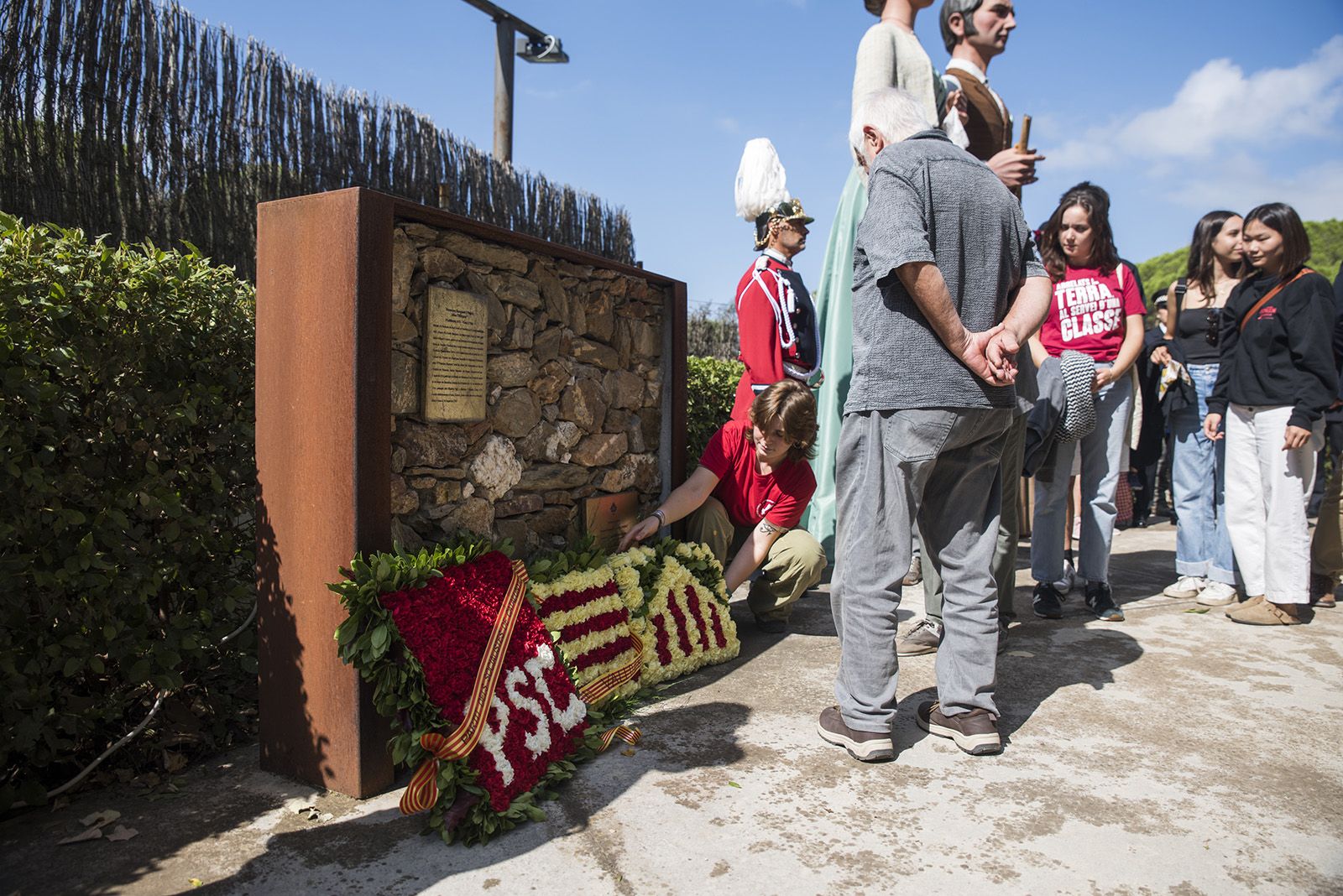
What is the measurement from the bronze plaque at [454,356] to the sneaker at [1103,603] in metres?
3.23

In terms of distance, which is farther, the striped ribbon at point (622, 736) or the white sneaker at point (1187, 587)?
the white sneaker at point (1187, 587)

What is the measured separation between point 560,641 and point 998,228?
1.89m

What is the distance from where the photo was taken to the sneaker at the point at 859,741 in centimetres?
261

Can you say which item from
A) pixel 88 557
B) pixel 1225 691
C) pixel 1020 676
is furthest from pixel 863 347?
pixel 88 557

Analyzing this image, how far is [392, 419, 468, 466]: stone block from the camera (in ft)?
8.76

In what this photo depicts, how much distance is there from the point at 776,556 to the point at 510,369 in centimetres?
153

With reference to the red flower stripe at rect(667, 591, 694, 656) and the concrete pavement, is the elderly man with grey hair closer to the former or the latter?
the concrete pavement

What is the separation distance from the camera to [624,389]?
3846mm

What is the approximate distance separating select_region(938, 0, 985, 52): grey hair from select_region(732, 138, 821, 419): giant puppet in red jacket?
1.26m

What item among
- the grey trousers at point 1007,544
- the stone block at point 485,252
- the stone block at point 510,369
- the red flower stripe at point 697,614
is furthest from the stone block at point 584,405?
the grey trousers at point 1007,544

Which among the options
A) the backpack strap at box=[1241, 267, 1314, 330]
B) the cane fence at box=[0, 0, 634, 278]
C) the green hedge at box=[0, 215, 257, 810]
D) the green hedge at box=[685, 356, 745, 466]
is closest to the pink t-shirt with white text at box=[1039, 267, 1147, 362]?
the backpack strap at box=[1241, 267, 1314, 330]

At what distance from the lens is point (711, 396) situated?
5660 millimetres

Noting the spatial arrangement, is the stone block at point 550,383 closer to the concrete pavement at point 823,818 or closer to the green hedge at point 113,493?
the green hedge at point 113,493

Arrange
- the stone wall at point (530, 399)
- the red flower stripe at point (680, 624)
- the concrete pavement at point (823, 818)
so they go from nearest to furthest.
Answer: the concrete pavement at point (823, 818) < the stone wall at point (530, 399) < the red flower stripe at point (680, 624)
